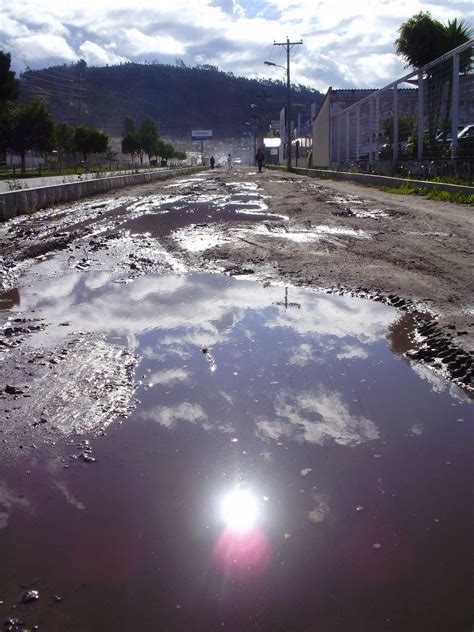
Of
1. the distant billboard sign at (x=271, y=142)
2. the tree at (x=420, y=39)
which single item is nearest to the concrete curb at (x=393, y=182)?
the tree at (x=420, y=39)

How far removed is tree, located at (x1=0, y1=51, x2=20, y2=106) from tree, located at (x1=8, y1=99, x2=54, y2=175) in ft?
5.64

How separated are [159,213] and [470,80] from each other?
27.6 feet

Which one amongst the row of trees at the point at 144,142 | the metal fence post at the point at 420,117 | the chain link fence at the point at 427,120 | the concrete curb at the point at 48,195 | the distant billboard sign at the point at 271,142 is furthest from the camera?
the distant billboard sign at the point at 271,142

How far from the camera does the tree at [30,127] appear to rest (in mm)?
50156

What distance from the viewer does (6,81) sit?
46812 millimetres

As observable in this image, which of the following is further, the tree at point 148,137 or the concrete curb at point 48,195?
the tree at point 148,137

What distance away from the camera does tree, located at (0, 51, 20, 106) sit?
150 feet

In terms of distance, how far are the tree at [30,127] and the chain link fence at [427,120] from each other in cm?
3101

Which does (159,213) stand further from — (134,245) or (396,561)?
(396,561)

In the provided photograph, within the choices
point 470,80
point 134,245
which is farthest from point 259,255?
point 470,80

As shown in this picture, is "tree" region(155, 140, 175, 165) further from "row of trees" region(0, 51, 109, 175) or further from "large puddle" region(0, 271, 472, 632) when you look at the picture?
"large puddle" region(0, 271, 472, 632)

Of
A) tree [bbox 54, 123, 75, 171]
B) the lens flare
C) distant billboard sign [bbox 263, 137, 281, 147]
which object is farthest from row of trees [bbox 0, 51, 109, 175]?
distant billboard sign [bbox 263, 137, 281, 147]

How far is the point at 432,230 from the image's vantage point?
8891mm

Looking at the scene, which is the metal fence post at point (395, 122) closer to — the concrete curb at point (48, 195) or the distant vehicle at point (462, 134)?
the distant vehicle at point (462, 134)
